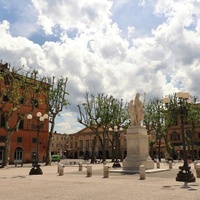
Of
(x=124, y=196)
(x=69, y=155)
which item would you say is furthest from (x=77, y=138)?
(x=124, y=196)

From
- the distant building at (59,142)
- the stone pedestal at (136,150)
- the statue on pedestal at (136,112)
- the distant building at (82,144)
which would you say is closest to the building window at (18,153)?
the statue on pedestal at (136,112)

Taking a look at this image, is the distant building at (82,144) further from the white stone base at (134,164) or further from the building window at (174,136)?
the white stone base at (134,164)

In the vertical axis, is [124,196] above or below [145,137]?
below

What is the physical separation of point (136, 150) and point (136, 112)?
352 cm

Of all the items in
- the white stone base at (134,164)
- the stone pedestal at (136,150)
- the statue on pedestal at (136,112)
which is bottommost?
the white stone base at (134,164)

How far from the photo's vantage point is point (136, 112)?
83.0 feet

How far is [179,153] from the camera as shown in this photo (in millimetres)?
69875

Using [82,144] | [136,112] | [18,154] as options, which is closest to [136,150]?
[136,112]

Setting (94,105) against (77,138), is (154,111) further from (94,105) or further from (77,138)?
(77,138)

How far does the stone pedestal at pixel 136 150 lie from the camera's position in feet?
76.3

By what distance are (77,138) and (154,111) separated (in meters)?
55.4

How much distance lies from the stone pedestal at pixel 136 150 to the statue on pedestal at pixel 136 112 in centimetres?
90

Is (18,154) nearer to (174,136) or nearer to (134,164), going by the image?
(134,164)

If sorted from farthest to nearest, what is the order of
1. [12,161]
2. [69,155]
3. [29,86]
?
1. [69,155]
2. [12,161]
3. [29,86]
